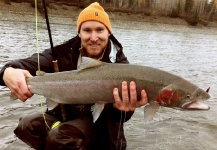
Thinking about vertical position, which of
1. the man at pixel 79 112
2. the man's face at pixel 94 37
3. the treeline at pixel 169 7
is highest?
the man's face at pixel 94 37

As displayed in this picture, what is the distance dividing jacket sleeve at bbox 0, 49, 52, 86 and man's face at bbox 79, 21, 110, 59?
44 centimetres

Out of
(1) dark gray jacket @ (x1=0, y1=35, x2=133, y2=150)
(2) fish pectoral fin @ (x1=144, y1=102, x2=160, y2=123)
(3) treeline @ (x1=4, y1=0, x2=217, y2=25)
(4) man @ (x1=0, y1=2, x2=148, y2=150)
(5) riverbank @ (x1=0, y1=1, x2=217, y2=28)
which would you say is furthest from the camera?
(3) treeline @ (x1=4, y1=0, x2=217, y2=25)

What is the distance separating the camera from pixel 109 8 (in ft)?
120

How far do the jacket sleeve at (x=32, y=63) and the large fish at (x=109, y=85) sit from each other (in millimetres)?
383

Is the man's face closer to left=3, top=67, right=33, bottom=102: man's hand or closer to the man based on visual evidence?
the man

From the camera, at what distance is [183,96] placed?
2898mm

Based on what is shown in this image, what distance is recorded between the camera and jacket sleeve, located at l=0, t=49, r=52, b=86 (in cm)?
342

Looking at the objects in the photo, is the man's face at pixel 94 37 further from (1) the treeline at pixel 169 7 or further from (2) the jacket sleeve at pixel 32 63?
(1) the treeline at pixel 169 7

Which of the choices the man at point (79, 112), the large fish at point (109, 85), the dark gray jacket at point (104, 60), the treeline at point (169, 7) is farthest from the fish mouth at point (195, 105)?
the treeline at point (169, 7)

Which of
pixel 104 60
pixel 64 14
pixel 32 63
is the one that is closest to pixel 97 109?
pixel 104 60

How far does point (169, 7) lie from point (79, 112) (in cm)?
4754

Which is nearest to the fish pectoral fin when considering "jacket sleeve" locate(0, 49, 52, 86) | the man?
the man

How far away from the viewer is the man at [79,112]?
3361mm

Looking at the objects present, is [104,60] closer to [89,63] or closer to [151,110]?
[89,63]
